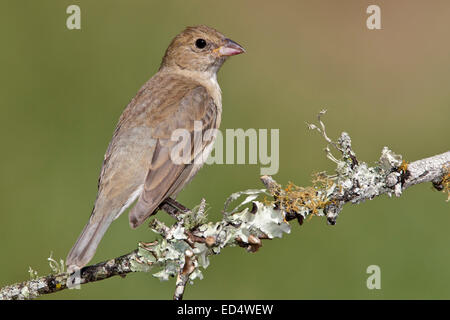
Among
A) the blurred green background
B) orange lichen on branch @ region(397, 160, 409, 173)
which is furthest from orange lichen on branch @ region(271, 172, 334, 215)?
the blurred green background

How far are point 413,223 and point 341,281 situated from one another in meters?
0.87

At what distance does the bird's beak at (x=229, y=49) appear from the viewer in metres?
5.92

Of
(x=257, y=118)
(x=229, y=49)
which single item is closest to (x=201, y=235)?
(x=229, y=49)

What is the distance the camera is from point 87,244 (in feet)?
14.7

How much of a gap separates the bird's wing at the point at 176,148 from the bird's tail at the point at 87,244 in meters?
0.26

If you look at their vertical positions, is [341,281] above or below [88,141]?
below

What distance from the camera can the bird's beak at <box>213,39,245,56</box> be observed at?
5.92 meters

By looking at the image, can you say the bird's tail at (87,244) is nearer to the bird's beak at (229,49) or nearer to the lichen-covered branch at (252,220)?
the lichen-covered branch at (252,220)

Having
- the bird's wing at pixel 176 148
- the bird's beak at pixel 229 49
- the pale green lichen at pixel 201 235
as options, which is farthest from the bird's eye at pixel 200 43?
the pale green lichen at pixel 201 235

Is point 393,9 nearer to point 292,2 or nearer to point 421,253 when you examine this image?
point 292,2

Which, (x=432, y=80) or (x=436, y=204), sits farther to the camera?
(x=432, y=80)

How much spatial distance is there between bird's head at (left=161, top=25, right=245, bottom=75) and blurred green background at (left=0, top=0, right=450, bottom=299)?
1.19 meters

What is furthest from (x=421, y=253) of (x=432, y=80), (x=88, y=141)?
(x=432, y=80)

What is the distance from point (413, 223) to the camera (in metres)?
6.53
